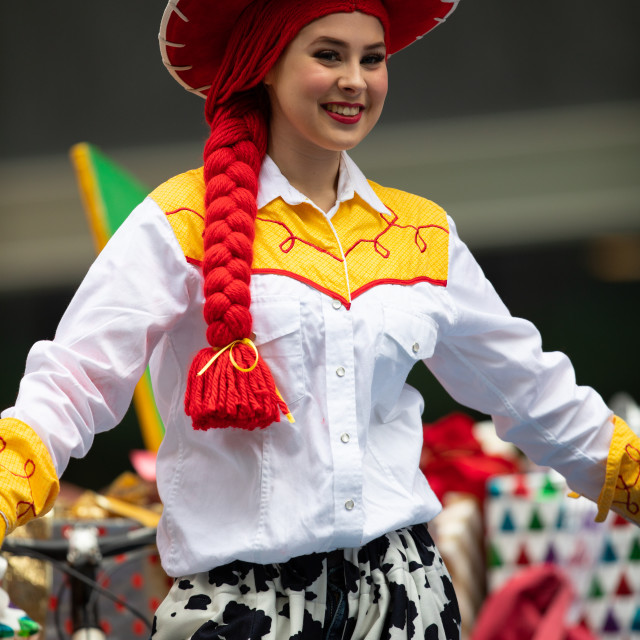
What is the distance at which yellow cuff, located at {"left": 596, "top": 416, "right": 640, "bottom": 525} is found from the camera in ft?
7.10

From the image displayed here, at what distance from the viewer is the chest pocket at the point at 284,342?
6.16 ft

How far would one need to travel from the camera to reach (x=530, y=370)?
85.4 inches

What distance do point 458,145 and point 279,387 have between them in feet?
18.6

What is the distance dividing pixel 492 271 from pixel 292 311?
5.61 metres

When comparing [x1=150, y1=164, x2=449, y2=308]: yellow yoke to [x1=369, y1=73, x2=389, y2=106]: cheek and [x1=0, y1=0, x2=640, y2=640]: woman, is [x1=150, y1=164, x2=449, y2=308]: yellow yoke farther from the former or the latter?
[x1=369, y1=73, x2=389, y2=106]: cheek

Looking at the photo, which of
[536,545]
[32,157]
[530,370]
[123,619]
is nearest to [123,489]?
[123,619]

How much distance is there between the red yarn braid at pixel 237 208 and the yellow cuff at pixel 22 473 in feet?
0.77

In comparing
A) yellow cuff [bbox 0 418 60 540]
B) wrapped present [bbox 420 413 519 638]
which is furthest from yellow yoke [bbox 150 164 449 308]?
wrapped present [bbox 420 413 519 638]

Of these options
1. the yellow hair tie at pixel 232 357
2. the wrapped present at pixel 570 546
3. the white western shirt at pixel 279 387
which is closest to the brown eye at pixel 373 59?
the white western shirt at pixel 279 387

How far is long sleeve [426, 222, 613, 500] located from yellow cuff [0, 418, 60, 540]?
2.56 feet

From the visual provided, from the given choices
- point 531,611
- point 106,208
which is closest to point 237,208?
point 106,208

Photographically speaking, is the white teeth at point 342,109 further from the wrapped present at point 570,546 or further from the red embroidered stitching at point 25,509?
the wrapped present at point 570,546

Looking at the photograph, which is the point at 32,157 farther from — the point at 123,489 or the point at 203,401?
the point at 203,401

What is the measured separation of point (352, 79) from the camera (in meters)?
1.95
